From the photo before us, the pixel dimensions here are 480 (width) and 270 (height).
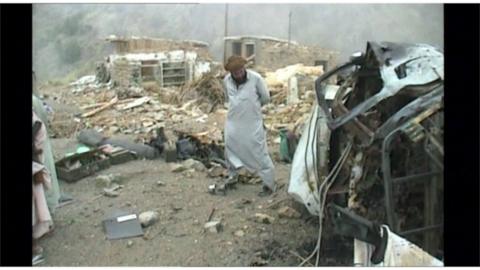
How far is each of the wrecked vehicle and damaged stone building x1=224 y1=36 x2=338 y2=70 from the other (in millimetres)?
1023

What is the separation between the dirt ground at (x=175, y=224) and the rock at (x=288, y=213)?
0.04 metres

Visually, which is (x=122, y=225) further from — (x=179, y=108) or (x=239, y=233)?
(x=179, y=108)

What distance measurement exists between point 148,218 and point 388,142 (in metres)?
2.22

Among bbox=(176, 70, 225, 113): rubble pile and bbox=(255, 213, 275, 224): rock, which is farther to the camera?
bbox=(176, 70, 225, 113): rubble pile

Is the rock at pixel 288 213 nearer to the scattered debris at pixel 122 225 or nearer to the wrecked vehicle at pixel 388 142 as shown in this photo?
the wrecked vehicle at pixel 388 142

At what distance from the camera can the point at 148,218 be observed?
4867mm

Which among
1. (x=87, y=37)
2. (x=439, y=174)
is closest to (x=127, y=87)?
(x=87, y=37)

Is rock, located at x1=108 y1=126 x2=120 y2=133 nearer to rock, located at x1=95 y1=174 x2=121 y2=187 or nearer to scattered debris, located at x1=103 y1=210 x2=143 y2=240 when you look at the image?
rock, located at x1=95 y1=174 x2=121 y2=187

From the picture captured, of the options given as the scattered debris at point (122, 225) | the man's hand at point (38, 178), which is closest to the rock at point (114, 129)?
the scattered debris at point (122, 225)

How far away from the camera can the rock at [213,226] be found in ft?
15.8

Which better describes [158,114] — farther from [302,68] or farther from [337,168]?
[337,168]

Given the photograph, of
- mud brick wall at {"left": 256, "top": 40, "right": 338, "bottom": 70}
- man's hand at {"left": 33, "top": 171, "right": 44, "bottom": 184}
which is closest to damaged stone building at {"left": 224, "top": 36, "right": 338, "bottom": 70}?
mud brick wall at {"left": 256, "top": 40, "right": 338, "bottom": 70}

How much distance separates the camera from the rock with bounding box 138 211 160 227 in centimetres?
484

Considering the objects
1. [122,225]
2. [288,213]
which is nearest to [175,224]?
[122,225]
